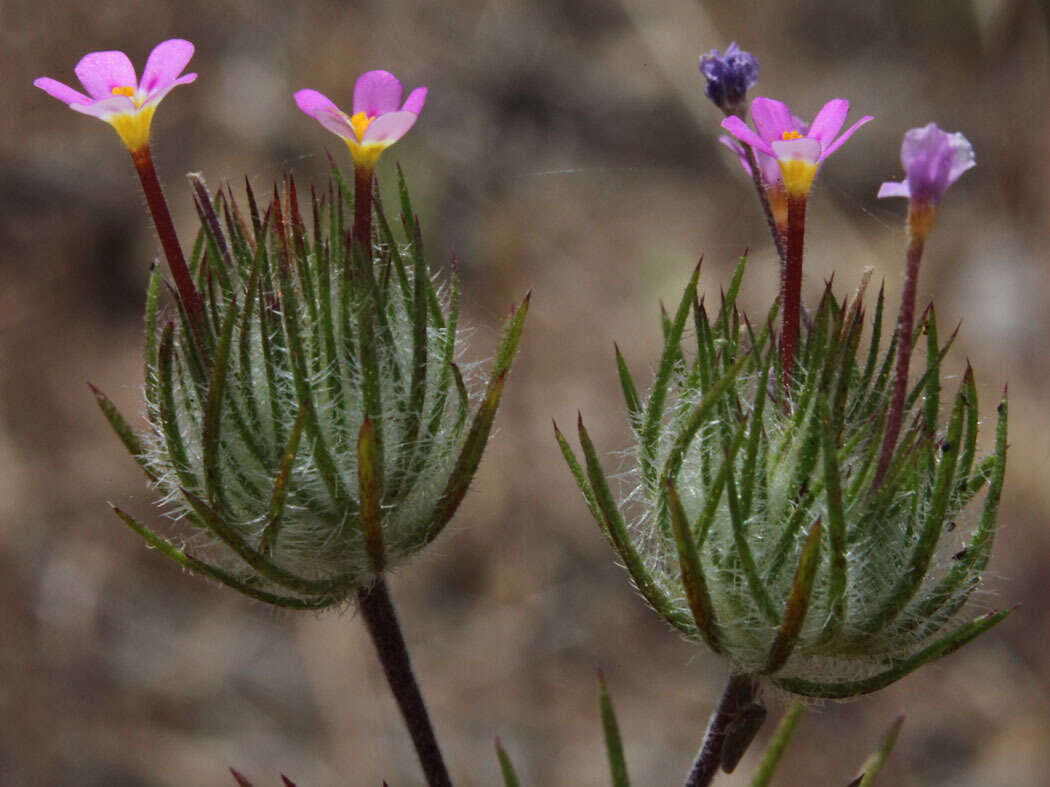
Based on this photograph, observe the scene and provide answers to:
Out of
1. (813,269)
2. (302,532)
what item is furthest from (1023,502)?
(302,532)

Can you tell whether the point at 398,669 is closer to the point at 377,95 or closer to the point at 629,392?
the point at 629,392

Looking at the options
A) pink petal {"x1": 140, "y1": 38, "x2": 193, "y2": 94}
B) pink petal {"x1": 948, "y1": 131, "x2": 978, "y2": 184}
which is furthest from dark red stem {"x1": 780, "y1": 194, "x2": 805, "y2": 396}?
pink petal {"x1": 140, "y1": 38, "x2": 193, "y2": 94}

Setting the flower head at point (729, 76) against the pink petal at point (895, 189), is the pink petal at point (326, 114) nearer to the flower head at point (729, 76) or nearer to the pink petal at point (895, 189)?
the flower head at point (729, 76)

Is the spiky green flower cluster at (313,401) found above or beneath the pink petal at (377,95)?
beneath

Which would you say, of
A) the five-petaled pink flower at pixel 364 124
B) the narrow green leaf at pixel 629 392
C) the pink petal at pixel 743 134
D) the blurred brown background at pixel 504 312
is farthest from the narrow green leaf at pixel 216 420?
the blurred brown background at pixel 504 312

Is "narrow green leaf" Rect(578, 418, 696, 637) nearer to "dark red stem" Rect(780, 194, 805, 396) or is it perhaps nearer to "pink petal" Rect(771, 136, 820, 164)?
"dark red stem" Rect(780, 194, 805, 396)

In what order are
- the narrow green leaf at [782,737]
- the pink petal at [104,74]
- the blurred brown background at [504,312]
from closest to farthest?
the narrow green leaf at [782,737], the pink petal at [104,74], the blurred brown background at [504,312]

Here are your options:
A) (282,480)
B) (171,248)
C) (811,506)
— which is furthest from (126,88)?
(811,506)
